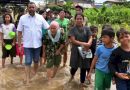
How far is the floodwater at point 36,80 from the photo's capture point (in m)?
8.51

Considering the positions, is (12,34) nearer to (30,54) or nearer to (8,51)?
(8,51)

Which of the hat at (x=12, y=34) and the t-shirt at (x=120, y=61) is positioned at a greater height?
the t-shirt at (x=120, y=61)

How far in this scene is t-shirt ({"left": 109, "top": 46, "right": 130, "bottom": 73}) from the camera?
18.1 feet

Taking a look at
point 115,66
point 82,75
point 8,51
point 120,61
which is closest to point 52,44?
point 82,75

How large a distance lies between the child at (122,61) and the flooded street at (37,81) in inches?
110

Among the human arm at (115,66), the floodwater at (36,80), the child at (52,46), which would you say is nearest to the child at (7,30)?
the floodwater at (36,80)

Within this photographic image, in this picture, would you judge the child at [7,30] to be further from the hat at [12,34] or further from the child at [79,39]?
the child at [79,39]

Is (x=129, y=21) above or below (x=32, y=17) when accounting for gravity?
below

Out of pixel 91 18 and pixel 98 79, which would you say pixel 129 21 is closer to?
pixel 91 18

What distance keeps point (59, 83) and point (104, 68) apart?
9.38 ft

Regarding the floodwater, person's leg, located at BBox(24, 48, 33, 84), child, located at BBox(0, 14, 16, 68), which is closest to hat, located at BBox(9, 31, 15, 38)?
child, located at BBox(0, 14, 16, 68)

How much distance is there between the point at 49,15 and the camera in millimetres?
11617

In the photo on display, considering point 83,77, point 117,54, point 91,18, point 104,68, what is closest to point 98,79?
point 104,68

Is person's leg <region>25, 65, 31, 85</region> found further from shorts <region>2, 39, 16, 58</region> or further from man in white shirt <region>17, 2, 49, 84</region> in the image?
shorts <region>2, 39, 16, 58</region>
